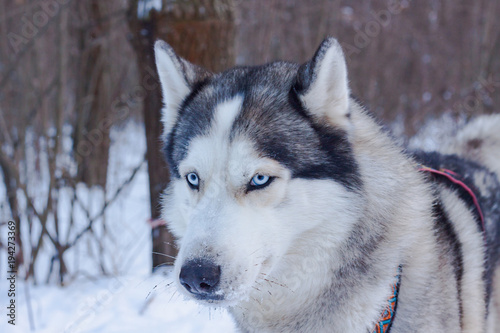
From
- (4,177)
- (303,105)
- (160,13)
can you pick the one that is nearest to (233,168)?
(303,105)

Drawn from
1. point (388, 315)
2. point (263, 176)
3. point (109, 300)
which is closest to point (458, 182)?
point (388, 315)

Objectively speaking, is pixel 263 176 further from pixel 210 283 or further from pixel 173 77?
pixel 173 77

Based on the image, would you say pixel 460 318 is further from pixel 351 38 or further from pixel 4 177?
pixel 351 38

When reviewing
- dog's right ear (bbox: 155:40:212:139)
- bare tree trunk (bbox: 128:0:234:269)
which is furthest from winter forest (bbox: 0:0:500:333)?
dog's right ear (bbox: 155:40:212:139)

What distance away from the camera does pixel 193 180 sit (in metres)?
2.10

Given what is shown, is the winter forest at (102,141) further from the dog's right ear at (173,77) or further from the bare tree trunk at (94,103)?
the dog's right ear at (173,77)

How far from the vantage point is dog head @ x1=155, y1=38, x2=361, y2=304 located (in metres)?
1.75

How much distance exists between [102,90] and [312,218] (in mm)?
5541

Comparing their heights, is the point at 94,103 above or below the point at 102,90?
below

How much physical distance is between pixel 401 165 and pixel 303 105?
0.56m

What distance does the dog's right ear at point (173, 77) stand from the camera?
2344 millimetres

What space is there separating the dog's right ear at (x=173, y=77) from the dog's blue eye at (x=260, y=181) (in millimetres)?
777

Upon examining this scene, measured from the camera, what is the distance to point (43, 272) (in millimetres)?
5398

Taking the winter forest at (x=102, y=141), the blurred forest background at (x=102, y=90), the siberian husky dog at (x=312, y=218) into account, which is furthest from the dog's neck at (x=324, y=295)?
the blurred forest background at (x=102, y=90)
